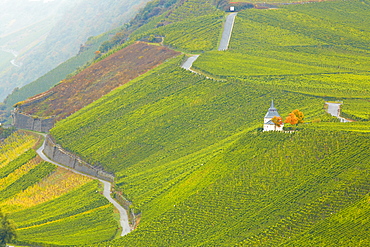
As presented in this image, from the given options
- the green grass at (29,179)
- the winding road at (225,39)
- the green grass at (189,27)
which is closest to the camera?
the green grass at (29,179)

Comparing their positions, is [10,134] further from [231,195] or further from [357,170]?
[357,170]

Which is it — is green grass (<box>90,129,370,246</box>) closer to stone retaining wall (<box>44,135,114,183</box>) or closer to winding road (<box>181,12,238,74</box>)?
stone retaining wall (<box>44,135,114,183</box>)

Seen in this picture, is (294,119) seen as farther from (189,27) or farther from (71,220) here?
(189,27)

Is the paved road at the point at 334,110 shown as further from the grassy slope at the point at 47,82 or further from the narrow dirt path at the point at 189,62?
the grassy slope at the point at 47,82

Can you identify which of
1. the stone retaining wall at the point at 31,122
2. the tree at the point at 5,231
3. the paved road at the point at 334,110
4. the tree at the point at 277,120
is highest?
the tree at the point at 277,120

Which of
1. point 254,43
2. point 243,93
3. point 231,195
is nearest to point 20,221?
point 231,195

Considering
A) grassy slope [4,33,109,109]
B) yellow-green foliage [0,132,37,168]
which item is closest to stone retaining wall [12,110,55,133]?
yellow-green foliage [0,132,37,168]

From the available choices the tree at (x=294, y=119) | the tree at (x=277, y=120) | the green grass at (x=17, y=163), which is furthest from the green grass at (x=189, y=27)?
the tree at (x=277, y=120)
